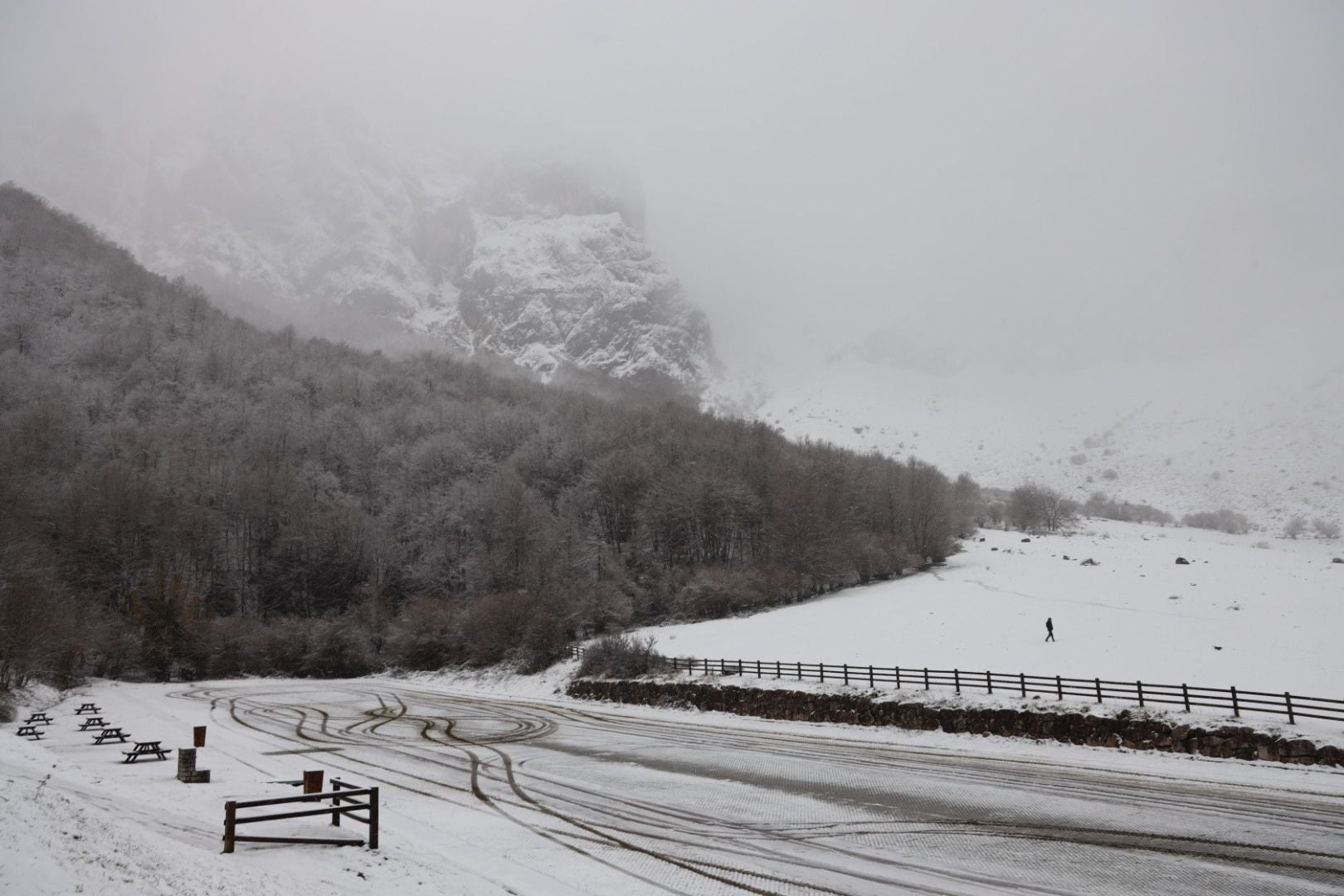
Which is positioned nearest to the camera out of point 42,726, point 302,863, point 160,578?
point 302,863

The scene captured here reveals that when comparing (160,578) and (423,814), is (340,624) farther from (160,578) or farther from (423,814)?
(423,814)

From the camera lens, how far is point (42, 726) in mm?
34125

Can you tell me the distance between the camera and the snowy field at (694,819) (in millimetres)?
11164

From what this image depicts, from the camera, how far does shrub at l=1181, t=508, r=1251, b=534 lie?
453 feet

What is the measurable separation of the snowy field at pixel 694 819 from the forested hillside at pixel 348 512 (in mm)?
35328

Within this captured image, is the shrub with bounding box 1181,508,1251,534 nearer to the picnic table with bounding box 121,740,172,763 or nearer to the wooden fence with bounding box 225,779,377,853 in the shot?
the picnic table with bounding box 121,740,172,763

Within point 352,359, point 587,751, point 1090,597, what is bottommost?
point 587,751

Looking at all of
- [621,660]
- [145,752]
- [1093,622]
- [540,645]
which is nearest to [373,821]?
[145,752]

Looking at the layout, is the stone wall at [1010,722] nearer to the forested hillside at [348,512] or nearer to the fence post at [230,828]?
the forested hillside at [348,512]

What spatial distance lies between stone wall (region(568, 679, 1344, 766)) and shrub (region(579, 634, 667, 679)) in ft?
14.8

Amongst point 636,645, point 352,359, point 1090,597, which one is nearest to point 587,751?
point 636,645

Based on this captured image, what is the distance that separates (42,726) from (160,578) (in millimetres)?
50524

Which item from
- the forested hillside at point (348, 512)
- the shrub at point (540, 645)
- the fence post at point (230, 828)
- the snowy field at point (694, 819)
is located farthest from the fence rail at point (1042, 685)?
the fence post at point (230, 828)

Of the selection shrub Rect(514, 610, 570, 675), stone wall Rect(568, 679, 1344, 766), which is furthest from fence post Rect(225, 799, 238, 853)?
shrub Rect(514, 610, 570, 675)
